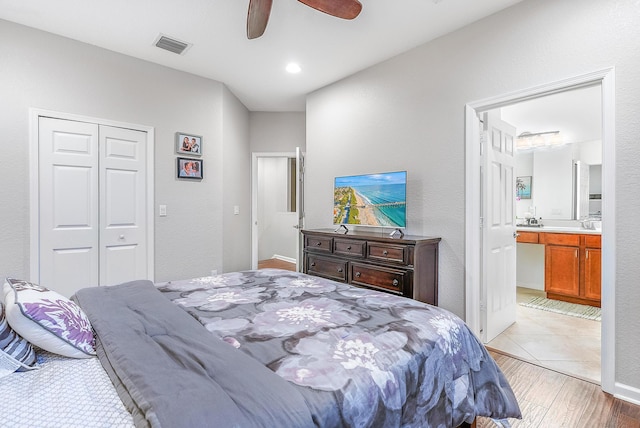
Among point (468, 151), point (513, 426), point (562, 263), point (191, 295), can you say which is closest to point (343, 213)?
point (468, 151)

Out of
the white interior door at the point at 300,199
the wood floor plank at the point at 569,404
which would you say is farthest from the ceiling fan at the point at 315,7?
the wood floor plank at the point at 569,404

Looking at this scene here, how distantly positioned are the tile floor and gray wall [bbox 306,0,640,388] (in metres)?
0.44

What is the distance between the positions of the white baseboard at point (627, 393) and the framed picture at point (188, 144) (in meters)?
4.15

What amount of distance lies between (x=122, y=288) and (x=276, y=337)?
1.17 metres

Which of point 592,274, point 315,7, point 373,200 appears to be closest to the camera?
point 315,7

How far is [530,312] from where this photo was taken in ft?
11.8

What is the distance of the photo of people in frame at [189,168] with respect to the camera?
11.9ft

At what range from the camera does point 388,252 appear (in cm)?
269

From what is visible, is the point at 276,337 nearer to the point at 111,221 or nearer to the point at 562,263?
the point at 111,221

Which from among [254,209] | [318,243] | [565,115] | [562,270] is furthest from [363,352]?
[565,115]

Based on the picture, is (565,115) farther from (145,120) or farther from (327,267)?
(145,120)

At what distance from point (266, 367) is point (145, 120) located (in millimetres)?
3321

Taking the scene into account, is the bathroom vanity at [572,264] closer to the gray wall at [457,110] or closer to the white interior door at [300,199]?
the gray wall at [457,110]

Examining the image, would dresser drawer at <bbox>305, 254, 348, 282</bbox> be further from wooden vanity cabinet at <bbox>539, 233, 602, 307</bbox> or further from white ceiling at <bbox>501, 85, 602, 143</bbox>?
wooden vanity cabinet at <bbox>539, 233, 602, 307</bbox>
